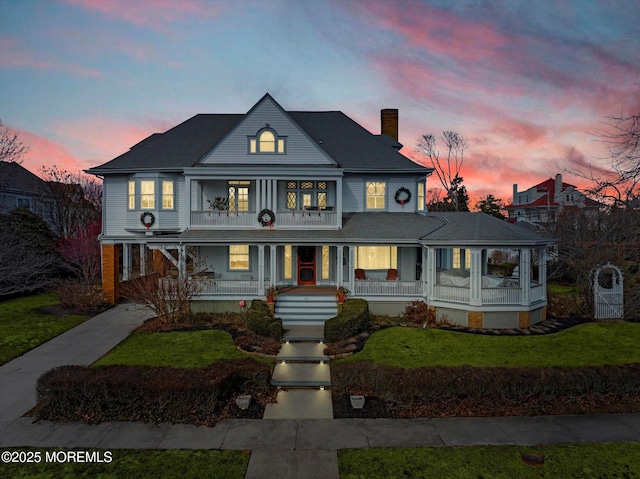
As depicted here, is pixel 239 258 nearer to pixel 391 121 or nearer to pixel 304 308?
pixel 304 308

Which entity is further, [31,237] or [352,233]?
[31,237]

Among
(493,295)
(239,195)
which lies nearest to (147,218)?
(239,195)

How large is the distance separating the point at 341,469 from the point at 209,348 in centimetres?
758

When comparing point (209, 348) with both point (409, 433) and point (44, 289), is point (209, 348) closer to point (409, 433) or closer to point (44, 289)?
point (409, 433)

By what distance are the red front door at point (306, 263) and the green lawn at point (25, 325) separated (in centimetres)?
1102

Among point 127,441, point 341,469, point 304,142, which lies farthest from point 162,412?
point 304,142

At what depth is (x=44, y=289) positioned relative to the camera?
25.0 meters

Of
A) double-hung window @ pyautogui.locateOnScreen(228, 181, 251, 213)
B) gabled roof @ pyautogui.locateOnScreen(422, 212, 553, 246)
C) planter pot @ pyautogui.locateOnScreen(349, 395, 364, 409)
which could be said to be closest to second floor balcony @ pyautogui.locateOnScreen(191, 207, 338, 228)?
double-hung window @ pyautogui.locateOnScreen(228, 181, 251, 213)

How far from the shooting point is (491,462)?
735cm

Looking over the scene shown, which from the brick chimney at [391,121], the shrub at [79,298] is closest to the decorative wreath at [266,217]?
the shrub at [79,298]

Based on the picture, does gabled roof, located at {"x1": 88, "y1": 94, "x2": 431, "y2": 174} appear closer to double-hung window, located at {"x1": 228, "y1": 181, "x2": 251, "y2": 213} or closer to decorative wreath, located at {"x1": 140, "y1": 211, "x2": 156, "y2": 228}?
double-hung window, located at {"x1": 228, "y1": 181, "x2": 251, "y2": 213}

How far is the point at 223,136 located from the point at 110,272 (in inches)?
391

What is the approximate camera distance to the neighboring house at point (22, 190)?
123 ft

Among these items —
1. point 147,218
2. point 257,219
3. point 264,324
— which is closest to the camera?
point 264,324
